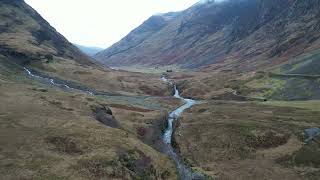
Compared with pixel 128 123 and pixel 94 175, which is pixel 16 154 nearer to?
pixel 94 175

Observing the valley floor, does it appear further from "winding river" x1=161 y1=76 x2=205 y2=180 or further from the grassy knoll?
"winding river" x1=161 y1=76 x2=205 y2=180

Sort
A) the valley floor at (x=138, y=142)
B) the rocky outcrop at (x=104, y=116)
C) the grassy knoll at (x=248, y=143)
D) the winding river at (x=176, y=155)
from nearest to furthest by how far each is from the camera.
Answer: the valley floor at (x=138, y=142)
the winding river at (x=176, y=155)
the grassy knoll at (x=248, y=143)
the rocky outcrop at (x=104, y=116)

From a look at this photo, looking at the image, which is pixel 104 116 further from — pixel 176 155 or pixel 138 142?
pixel 176 155

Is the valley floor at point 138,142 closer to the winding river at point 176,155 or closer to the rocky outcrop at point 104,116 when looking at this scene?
the rocky outcrop at point 104,116

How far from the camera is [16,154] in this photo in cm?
6731

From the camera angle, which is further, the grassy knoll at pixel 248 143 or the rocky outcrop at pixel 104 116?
the rocky outcrop at pixel 104 116

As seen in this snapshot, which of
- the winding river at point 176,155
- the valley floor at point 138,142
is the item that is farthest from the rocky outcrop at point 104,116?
the winding river at point 176,155

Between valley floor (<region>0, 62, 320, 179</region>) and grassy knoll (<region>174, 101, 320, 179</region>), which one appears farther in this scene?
grassy knoll (<region>174, 101, 320, 179</region>)

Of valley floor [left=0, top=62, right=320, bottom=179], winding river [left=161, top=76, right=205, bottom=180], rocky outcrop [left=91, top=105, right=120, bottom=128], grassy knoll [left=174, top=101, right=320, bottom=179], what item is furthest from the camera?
rocky outcrop [left=91, top=105, right=120, bottom=128]

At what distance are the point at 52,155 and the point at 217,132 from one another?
44621 millimetres

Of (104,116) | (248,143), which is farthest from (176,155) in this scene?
(104,116)

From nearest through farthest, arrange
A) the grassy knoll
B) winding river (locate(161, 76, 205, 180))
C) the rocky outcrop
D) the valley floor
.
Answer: the valley floor → winding river (locate(161, 76, 205, 180)) → the grassy knoll → the rocky outcrop

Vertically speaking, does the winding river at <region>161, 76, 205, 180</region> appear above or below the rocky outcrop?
below

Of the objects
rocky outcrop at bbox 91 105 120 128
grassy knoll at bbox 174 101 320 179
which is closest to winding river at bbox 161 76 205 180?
grassy knoll at bbox 174 101 320 179
